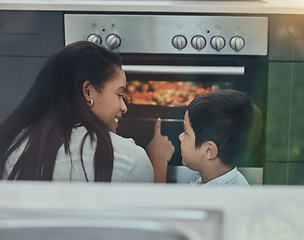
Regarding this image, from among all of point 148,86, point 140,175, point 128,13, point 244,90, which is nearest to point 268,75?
point 244,90

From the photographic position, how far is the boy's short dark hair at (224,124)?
122cm

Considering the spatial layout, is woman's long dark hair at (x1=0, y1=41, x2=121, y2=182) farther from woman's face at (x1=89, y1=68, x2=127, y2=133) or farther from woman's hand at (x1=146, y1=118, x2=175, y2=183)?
woman's hand at (x1=146, y1=118, x2=175, y2=183)

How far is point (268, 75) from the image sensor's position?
147cm

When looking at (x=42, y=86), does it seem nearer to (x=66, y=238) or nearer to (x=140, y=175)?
(x=140, y=175)

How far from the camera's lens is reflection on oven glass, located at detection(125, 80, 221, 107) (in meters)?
1.51

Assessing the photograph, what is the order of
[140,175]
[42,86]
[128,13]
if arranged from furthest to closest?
1. [128,13]
2. [42,86]
3. [140,175]

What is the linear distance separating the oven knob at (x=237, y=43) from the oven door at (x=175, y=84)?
0.05 metres

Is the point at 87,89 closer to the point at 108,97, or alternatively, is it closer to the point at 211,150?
the point at 108,97

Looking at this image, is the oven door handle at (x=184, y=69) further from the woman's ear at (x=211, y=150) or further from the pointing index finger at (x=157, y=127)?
the woman's ear at (x=211, y=150)

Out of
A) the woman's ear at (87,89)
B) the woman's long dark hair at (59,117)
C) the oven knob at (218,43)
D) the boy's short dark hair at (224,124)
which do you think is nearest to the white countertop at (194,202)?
the woman's long dark hair at (59,117)

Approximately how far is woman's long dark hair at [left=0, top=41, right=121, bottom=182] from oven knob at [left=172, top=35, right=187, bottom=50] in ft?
1.14

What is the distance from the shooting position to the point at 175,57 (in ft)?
4.81

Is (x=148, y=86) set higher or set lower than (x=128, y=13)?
lower

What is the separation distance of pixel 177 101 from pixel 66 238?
1276mm
